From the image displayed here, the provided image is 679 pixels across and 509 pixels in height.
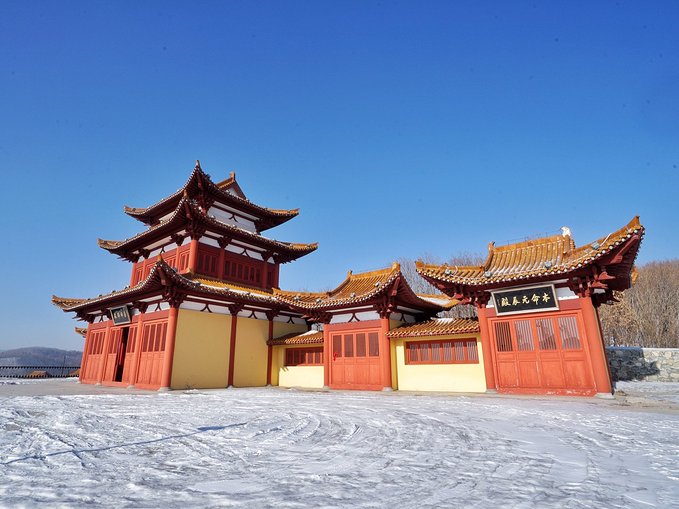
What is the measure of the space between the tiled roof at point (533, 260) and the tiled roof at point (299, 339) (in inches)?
240

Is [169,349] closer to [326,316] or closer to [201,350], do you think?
[201,350]

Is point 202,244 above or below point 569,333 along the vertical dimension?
above

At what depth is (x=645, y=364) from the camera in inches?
709

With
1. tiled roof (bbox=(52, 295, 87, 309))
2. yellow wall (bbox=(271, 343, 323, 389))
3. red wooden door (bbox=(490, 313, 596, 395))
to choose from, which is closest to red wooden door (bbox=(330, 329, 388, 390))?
yellow wall (bbox=(271, 343, 323, 389))

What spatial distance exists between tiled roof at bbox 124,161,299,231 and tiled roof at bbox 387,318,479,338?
10.4 m

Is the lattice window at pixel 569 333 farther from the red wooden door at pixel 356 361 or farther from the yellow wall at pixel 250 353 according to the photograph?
the yellow wall at pixel 250 353

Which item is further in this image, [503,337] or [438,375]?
[438,375]

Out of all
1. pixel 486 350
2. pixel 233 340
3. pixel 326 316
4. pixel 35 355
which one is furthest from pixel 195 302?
pixel 35 355

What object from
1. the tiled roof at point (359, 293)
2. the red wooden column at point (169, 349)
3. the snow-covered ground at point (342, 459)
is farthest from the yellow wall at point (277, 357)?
the snow-covered ground at point (342, 459)

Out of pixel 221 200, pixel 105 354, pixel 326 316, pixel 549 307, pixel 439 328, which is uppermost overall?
pixel 221 200

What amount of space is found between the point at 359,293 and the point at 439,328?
3673 millimetres

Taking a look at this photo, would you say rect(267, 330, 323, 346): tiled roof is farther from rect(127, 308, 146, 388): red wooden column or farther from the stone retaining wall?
the stone retaining wall

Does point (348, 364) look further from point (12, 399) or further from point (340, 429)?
point (12, 399)

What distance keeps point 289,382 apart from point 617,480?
15743mm
